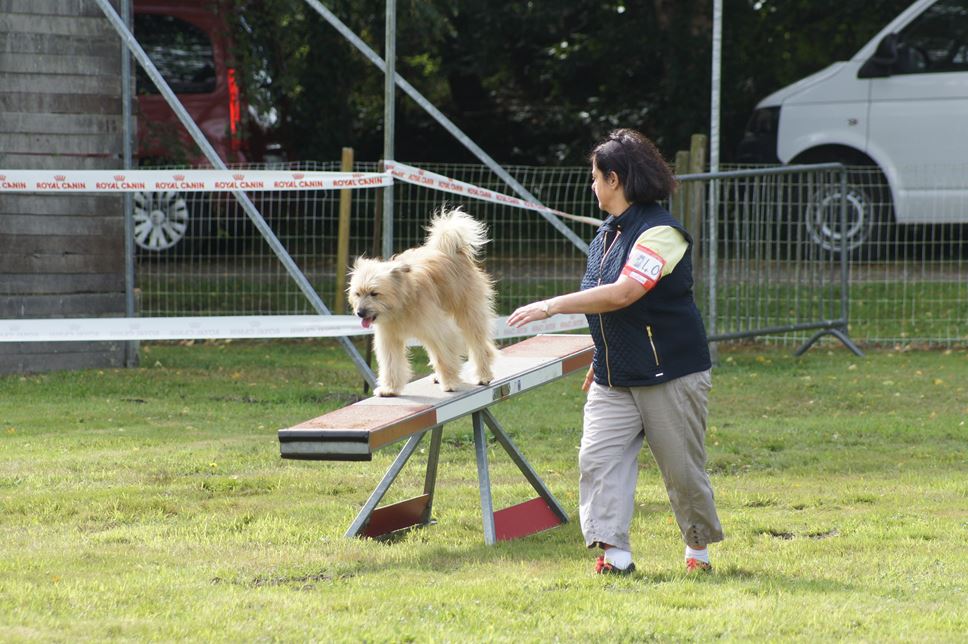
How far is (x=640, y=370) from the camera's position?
4.68 meters

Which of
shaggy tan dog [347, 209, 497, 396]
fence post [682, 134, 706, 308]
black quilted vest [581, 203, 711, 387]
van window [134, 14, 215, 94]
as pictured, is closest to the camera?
black quilted vest [581, 203, 711, 387]

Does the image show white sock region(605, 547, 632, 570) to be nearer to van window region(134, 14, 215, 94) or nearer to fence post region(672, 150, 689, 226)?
fence post region(672, 150, 689, 226)

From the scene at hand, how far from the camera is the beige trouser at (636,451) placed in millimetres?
4695

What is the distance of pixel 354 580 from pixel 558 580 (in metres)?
0.73

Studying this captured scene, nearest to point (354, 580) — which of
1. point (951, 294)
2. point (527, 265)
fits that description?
point (527, 265)

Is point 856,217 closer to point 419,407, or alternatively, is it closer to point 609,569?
point 419,407

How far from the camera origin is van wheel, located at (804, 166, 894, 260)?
1079 centimetres

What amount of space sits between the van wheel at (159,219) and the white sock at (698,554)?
857 cm

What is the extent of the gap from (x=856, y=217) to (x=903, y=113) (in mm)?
1146

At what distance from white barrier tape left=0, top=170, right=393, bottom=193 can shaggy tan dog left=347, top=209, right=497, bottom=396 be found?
87.9 inches

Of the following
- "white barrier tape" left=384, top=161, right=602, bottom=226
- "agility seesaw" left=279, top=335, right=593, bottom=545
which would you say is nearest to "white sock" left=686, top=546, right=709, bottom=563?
"agility seesaw" left=279, top=335, right=593, bottom=545

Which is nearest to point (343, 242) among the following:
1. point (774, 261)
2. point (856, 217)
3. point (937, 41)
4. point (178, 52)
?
point (774, 261)

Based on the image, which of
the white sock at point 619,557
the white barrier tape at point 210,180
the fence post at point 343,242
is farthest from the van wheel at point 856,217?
the white sock at point 619,557

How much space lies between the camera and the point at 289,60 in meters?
14.0
